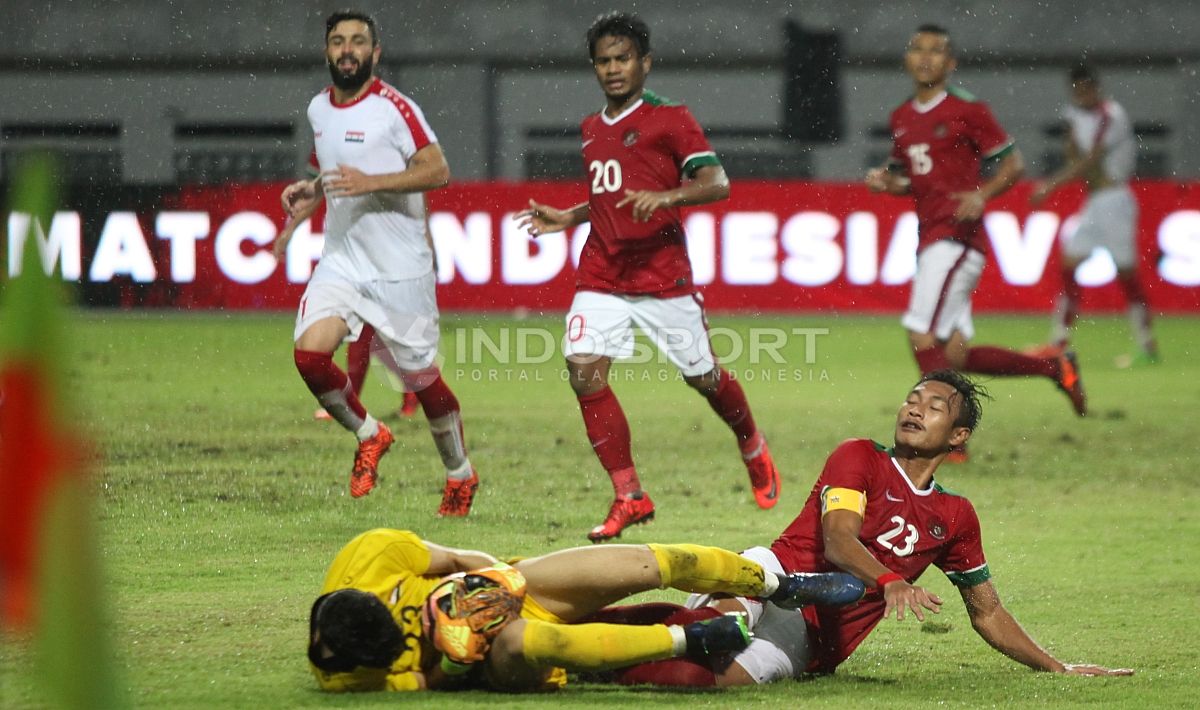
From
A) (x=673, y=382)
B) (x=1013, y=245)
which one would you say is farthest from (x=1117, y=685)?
(x=1013, y=245)

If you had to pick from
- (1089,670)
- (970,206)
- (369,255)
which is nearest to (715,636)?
(1089,670)

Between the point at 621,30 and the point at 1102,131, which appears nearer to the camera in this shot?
the point at 621,30

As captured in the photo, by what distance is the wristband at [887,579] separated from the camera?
3943mm

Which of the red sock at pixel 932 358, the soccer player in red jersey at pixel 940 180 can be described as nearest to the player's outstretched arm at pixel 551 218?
the soccer player in red jersey at pixel 940 180

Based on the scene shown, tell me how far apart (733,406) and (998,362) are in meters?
2.25

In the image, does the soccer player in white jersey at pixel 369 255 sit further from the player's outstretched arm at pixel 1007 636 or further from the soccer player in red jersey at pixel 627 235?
the player's outstretched arm at pixel 1007 636

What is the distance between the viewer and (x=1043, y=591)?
5.37 meters

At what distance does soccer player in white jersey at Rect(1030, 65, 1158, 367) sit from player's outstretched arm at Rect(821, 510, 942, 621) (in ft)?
25.7

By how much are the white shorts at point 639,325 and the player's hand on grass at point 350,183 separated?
0.91 meters

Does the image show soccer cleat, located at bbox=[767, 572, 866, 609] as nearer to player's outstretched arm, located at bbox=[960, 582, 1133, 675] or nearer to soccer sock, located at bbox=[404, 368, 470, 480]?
player's outstretched arm, located at bbox=[960, 582, 1133, 675]

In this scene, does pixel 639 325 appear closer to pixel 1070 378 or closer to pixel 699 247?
pixel 1070 378

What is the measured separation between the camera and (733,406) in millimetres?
6637

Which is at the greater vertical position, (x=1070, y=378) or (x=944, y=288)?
(x=944, y=288)

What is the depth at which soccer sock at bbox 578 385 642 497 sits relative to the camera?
6078 mm
